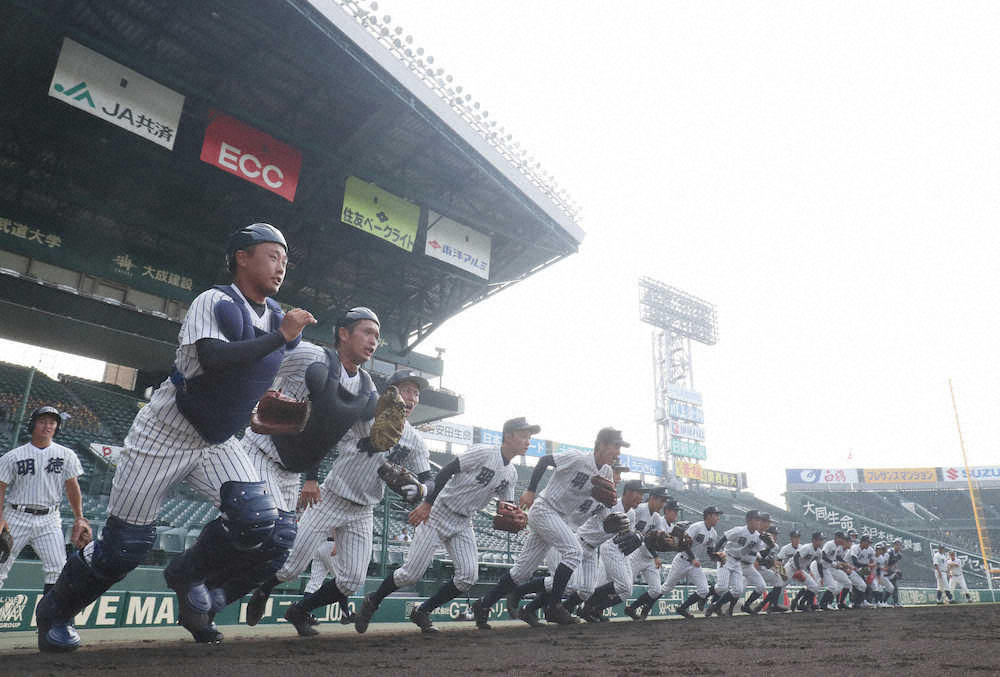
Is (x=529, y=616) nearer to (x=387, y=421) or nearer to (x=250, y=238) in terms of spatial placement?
(x=387, y=421)

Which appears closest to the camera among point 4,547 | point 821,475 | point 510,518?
point 4,547

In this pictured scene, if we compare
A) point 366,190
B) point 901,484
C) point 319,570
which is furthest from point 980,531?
point 319,570

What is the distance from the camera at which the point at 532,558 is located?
7.02m

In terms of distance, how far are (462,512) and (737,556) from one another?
264 inches

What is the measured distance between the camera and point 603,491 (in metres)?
6.74

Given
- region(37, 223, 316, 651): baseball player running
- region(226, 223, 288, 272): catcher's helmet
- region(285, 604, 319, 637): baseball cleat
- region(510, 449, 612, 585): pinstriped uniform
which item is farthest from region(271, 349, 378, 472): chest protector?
region(510, 449, 612, 585): pinstriped uniform

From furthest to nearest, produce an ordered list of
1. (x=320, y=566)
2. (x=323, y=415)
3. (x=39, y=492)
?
(x=320, y=566)
(x=39, y=492)
(x=323, y=415)

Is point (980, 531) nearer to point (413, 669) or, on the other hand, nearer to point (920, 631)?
point (920, 631)

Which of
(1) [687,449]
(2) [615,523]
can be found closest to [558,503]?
(2) [615,523]

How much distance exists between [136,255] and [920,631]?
1924 cm

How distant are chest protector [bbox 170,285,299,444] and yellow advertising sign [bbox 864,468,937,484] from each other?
46961mm

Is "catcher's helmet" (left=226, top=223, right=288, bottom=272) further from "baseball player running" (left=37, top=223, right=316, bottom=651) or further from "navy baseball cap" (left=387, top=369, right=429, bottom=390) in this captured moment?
"navy baseball cap" (left=387, top=369, right=429, bottom=390)

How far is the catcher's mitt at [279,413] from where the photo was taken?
325 cm

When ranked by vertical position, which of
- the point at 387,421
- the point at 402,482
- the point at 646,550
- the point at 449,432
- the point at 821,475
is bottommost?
the point at 646,550
